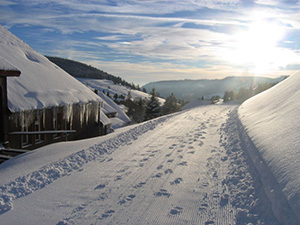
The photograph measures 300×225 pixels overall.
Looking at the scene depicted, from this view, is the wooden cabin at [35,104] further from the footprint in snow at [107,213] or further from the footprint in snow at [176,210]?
the footprint in snow at [176,210]

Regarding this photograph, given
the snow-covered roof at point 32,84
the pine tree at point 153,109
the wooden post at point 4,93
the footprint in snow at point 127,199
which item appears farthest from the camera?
the pine tree at point 153,109

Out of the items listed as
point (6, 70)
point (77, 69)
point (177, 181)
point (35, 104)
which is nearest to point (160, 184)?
point (177, 181)

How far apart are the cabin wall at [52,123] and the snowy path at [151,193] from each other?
4.49 metres

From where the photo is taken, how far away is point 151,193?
4531 mm

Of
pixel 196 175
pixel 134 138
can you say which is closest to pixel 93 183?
pixel 196 175

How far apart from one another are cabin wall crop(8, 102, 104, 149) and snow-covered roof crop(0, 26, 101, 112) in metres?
0.34

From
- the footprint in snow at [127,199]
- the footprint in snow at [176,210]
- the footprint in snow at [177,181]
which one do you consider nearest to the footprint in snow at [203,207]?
the footprint in snow at [176,210]

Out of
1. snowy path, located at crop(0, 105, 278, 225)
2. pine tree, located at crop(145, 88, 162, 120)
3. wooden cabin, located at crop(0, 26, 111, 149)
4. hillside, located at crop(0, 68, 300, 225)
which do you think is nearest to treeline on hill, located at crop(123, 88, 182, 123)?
pine tree, located at crop(145, 88, 162, 120)

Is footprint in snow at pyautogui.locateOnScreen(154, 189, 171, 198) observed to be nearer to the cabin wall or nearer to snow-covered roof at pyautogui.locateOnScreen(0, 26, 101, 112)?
snow-covered roof at pyautogui.locateOnScreen(0, 26, 101, 112)

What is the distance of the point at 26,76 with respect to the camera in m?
11.7

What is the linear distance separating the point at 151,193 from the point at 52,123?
8.66 meters

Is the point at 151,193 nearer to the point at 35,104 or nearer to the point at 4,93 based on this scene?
the point at 4,93

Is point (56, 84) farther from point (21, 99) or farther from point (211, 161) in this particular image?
point (211, 161)

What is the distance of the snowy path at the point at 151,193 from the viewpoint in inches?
147
